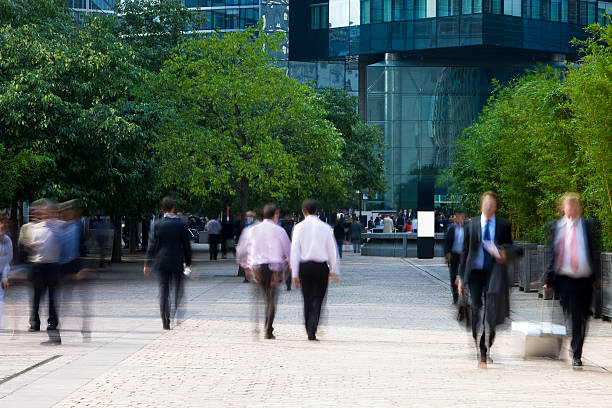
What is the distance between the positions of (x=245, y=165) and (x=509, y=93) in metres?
14.0

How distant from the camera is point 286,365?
Answer: 10.8 meters

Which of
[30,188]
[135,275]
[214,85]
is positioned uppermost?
[214,85]

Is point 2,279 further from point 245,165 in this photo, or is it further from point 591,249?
point 245,165

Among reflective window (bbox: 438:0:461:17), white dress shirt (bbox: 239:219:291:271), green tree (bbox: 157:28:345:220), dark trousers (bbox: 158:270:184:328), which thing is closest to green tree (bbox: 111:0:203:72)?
green tree (bbox: 157:28:345:220)

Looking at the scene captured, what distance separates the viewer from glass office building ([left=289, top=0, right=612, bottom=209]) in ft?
240

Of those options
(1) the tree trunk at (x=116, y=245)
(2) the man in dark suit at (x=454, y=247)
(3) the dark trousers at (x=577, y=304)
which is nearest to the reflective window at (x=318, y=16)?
(1) the tree trunk at (x=116, y=245)

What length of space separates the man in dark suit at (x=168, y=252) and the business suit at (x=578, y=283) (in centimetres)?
571

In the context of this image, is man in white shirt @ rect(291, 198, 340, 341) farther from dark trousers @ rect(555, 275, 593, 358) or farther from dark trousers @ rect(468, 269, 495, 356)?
dark trousers @ rect(555, 275, 593, 358)

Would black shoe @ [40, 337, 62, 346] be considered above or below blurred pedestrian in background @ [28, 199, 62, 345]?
below

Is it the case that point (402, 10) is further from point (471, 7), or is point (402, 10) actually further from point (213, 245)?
point (213, 245)

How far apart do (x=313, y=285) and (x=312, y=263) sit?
27cm

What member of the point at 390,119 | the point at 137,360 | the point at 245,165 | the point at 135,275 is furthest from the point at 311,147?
the point at 390,119

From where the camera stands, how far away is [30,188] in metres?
28.6

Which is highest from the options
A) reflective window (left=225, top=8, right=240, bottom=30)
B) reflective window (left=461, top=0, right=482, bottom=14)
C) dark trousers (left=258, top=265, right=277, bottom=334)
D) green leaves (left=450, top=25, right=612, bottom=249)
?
A: reflective window (left=225, top=8, right=240, bottom=30)
